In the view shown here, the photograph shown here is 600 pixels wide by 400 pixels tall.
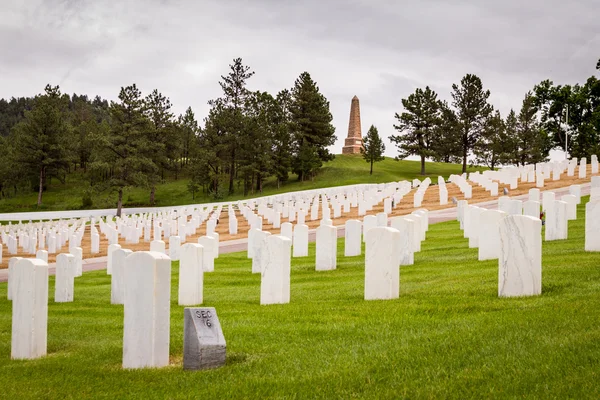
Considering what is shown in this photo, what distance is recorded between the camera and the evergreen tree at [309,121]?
253 ft

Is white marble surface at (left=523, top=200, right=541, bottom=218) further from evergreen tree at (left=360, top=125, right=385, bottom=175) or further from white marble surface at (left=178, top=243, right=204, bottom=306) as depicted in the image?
evergreen tree at (left=360, top=125, right=385, bottom=175)

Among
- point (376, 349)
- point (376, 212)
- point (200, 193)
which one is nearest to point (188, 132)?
point (200, 193)

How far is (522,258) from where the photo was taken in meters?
7.21

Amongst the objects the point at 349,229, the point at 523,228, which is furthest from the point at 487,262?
the point at 349,229

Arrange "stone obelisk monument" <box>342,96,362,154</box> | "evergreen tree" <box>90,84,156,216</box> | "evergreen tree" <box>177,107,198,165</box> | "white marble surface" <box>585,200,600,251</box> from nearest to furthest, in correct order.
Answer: "white marble surface" <box>585,200,600,251</box>, "evergreen tree" <box>90,84,156,216</box>, "evergreen tree" <box>177,107,198,165</box>, "stone obelisk monument" <box>342,96,362,154</box>

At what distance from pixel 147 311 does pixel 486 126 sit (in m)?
71.2

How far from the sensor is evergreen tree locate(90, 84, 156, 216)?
5841 cm

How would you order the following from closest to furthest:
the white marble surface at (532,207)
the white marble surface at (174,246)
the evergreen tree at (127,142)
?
the white marble surface at (532,207), the white marble surface at (174,246), the evergreen tree at (127,142)

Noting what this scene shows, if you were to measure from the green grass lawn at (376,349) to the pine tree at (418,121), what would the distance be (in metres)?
66.9

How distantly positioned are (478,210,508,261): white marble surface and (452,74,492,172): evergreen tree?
62.8m

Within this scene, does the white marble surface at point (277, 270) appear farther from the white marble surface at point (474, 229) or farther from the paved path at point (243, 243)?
the paved path at point (243, 243)

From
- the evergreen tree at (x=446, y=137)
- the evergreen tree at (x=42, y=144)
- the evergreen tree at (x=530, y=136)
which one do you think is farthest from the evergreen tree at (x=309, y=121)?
the evergreen tree at (x=42, y=144)

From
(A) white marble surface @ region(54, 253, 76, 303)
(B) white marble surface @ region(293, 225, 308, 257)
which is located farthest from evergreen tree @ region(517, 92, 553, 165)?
(A) white marble surface @ region(54, 253, 76, 303)

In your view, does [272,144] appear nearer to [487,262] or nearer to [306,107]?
[306,107]
